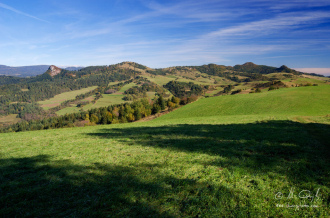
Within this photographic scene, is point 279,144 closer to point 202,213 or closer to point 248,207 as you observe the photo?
point 248,207

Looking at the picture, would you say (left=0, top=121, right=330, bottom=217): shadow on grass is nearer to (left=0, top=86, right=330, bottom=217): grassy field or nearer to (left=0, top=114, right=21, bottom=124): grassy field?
(left=0, top=86, right=330, bottom=217): grassy field

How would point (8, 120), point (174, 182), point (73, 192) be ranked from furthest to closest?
1. point (8, 120)
2. point (174, 182)
3. point (73, 192)

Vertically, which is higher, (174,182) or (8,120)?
(174,182)

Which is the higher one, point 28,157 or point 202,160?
point 202,160

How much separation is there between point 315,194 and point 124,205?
7.80 metres

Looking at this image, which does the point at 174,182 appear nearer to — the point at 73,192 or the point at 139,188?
the point at 139,188

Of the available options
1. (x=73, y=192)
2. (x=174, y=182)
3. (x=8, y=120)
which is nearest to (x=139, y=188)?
(x=174, y=182)

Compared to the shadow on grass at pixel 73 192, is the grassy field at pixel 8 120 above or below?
below

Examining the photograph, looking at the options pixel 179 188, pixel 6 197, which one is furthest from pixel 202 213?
pixel 6 197

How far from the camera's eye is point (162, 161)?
971cm

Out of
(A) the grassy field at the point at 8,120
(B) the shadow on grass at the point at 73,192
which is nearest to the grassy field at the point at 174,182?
(B) the shadow on grass at the point at 73,192

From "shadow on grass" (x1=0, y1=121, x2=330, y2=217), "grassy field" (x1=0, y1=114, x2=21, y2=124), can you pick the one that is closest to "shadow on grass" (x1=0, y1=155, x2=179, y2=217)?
"shadow on grass" (x1=0, y1=121, x2=330, y2=217)

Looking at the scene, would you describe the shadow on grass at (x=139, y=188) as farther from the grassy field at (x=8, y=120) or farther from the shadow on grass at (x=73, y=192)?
the grassy field at (x=8, y=120)

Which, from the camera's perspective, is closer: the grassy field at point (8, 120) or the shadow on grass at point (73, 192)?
the shadow on grass at point (73, 192)
